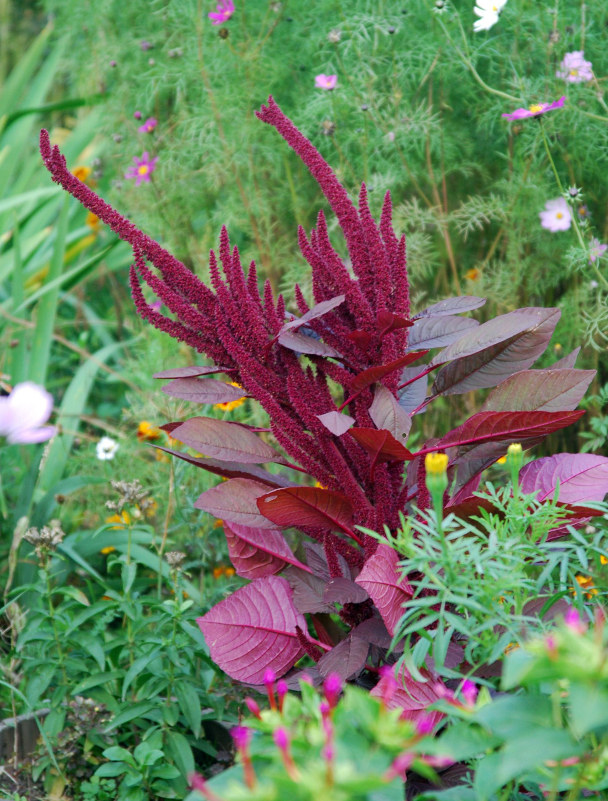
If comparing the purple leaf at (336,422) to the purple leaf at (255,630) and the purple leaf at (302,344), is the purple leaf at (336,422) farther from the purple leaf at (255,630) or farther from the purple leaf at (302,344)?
the purple leaf at (255,630)

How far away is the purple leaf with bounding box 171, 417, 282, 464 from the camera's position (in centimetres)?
100

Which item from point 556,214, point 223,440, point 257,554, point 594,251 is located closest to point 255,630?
point 257,554

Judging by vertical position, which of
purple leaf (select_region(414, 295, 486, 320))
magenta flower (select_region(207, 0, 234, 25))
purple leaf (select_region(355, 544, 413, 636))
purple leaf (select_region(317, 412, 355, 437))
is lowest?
purple leaf (select_region(355, 544, 413, 636))

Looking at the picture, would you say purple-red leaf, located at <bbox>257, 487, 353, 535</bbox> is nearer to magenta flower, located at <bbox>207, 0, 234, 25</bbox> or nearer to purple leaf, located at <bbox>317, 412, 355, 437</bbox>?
purple leaf, located at <bbox>317, 412, 355, 437</bbox>

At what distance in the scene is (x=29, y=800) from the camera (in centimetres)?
123

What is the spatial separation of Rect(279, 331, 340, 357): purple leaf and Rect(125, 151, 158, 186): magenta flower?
1288 mm

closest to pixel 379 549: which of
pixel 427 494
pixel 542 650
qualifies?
pixel 427 494

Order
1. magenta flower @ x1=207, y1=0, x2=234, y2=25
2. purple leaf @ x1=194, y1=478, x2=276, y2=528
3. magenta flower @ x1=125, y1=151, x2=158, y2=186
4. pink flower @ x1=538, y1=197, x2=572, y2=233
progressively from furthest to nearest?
1. magenta flower @ x1=125, y1=151, x2=158, y2=186
2. magenta flower @ x1=207, y1=0, x2=234, y2=25
3. pink flower @ x1=538, y1=197, x2=572, y2=233
4. purple leaf @ x1=194, y1=478, x2=276, y2=528

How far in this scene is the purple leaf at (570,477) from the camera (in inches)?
38.7

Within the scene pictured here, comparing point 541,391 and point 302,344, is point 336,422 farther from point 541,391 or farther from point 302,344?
point 541,391

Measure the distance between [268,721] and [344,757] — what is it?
Answer: 0.21ft

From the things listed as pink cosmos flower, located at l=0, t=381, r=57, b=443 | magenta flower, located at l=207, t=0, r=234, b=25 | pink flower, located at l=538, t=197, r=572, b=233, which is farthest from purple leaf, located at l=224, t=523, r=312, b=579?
magenta flower, located at l=207, t=0, r=234, b=25

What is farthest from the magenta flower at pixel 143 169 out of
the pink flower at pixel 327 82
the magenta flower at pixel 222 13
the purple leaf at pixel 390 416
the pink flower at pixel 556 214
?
the purple leaf at pixel 390 416

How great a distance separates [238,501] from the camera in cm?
102
